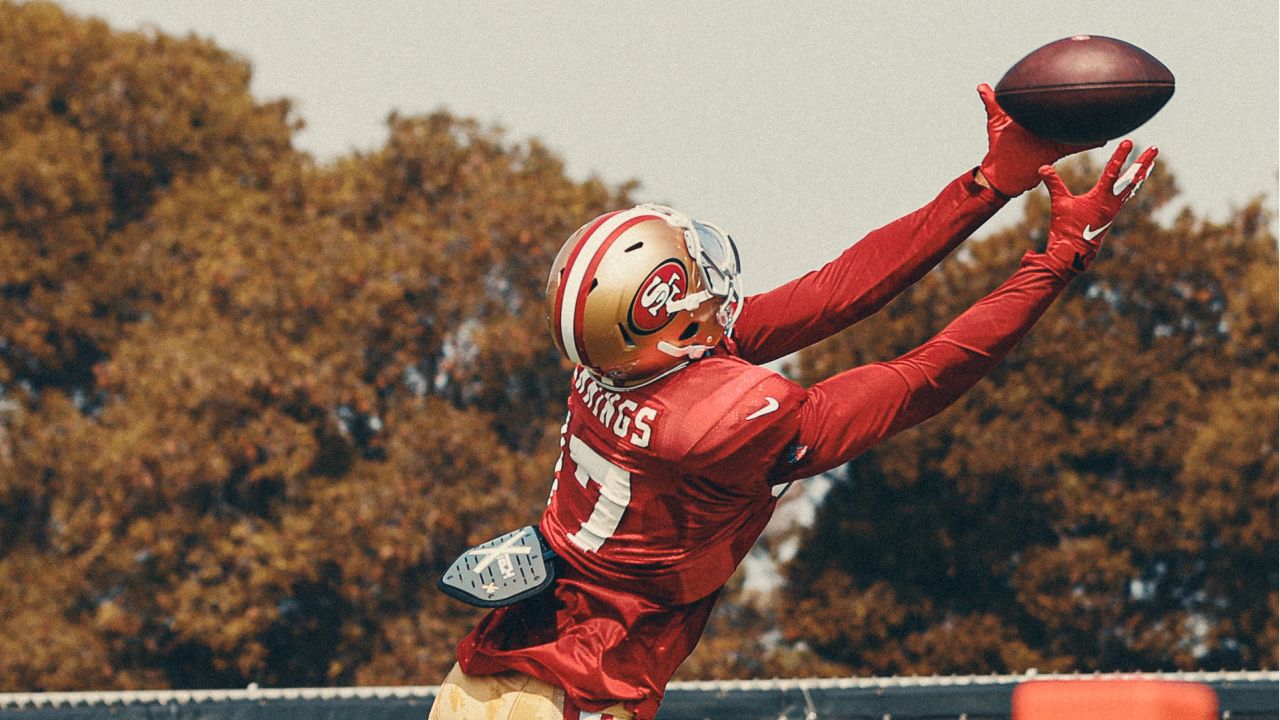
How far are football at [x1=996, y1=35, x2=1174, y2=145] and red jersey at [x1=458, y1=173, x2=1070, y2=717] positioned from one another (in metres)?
0.24

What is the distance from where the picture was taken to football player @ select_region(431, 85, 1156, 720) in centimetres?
442

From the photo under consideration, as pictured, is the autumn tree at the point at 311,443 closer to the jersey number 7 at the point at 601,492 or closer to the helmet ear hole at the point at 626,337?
the jersey number 7 at the point at 601,492

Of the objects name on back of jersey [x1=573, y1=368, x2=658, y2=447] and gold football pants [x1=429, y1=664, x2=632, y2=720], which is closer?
name on back of jersey [x1=573, y1=368, x2=658, y2=447]

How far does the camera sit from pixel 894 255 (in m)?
4.77

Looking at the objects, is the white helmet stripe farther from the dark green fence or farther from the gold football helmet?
the dark green fence

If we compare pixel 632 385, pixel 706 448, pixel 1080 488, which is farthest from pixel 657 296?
pixel 1080 488

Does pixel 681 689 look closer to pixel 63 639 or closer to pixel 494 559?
pixel 494 559

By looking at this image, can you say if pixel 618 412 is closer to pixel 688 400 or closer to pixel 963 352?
pixel 688 400

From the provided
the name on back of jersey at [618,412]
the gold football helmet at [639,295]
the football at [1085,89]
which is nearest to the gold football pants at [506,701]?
the name on back of jersey at [618,412]

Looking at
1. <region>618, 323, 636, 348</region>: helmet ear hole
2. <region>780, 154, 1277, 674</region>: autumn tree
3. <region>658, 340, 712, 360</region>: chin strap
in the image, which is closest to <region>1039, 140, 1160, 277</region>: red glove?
<region>658, 340, 712, 360</region>: chin strap

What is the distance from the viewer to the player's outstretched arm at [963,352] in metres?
4.41

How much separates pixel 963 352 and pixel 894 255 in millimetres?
442

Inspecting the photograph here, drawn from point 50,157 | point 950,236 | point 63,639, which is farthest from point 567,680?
point 50,157

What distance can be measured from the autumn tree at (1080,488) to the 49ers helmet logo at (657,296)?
633 inches
